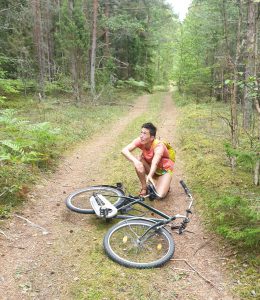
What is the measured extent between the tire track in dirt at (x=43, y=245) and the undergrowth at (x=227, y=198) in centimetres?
232

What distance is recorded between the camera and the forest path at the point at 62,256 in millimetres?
4055

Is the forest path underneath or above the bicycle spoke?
underneath

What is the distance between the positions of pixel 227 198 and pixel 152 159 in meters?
1.98

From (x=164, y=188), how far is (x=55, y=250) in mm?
2679

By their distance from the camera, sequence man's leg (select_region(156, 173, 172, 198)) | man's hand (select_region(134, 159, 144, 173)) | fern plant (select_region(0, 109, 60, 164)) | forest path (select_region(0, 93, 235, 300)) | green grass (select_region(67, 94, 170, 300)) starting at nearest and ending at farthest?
green grass (select_region(67, 94, 170, 300)) < forest path (select_region(0, 93, 235, 300)) < man's hand (select_region(134, 159, 144, 173)) < man's leg (select_region(156, 173, 172, 198)) < fern plant (select_region(0, 109, 60, 164))

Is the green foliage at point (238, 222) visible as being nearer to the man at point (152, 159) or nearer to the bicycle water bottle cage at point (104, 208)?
the man at point (152, 159)

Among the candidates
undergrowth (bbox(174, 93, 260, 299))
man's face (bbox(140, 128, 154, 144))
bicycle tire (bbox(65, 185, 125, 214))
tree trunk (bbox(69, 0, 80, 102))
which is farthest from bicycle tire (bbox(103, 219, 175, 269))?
tree trunk (bbox(69, 0, 80, 102))

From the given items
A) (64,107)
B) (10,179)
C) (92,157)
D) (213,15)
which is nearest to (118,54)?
(213,15)

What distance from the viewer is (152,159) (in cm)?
665

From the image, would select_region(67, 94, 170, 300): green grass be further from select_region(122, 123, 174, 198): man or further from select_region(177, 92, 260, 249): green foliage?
select_region(122, 123, 174, 198): man

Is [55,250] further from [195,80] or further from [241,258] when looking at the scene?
[195,80]

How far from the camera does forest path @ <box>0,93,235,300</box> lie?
4.05 metres

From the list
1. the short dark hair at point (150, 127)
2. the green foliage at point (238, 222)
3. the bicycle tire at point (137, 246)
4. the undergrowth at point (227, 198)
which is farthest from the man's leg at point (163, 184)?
the bicycle tire at point (137, 246)

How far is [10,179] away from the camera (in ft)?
22.2
